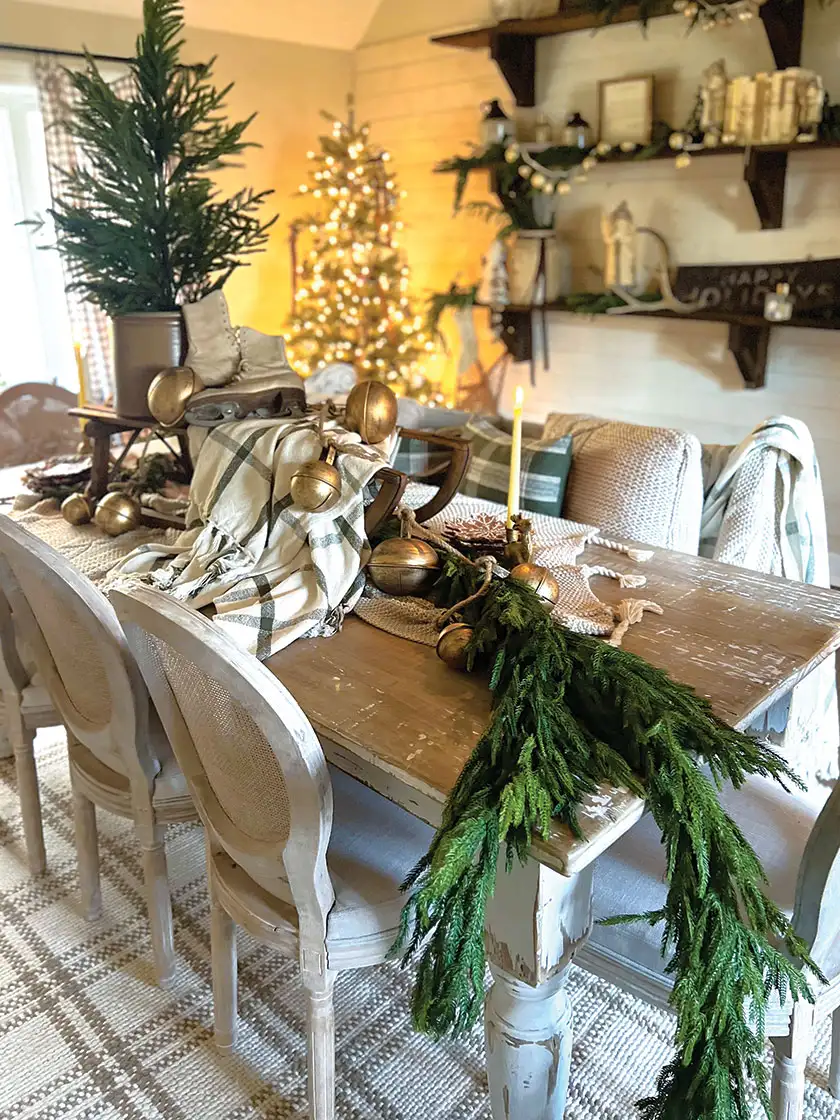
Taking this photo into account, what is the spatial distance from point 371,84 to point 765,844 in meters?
4.99

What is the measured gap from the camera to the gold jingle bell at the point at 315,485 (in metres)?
1.46

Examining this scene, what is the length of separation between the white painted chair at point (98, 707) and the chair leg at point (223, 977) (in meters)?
0.18

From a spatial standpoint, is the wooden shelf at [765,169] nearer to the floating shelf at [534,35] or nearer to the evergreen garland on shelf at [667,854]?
the floating shelf at [534,35]

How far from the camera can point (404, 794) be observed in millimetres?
1149

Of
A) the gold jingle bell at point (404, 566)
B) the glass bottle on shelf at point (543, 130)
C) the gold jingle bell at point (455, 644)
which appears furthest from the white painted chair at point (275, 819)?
the glass bottle on shelf at point (543, 130)

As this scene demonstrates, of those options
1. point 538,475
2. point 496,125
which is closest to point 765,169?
point 496,125

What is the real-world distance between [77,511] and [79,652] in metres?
0.55

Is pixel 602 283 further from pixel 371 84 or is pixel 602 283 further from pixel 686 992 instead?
pixel 686 992

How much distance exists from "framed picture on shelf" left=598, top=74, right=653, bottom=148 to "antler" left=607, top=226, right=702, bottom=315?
37 centimetres

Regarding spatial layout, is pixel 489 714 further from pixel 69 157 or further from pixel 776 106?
pixel 69 157

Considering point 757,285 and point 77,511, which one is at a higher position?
point 757,285

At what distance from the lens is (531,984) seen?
1.12 meters

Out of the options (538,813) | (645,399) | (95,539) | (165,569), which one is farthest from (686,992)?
(645,399)

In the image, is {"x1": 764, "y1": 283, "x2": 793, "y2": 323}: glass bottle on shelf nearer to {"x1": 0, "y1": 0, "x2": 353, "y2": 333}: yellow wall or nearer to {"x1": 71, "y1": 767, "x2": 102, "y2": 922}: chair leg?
{"x1": 0, "y1": 0, "x2": 353, "y2": 333}: yellow wall
